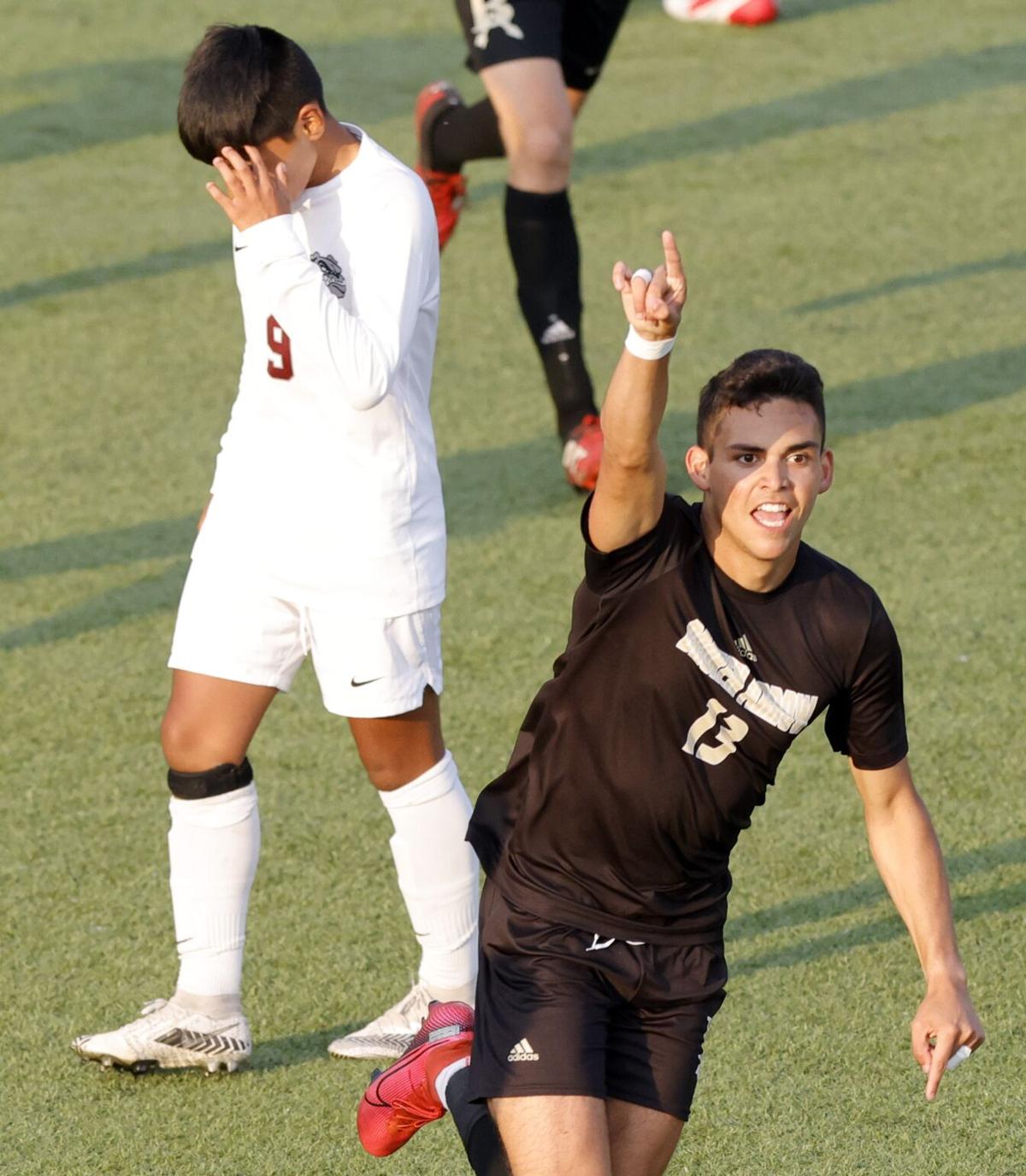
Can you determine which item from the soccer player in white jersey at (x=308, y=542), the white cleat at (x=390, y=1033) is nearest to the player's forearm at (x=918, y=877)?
the soccer player in white jersey at (x=308, y=542)

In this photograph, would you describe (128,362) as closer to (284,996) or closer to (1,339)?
(1,339)

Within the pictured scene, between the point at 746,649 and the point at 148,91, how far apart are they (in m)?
8.16

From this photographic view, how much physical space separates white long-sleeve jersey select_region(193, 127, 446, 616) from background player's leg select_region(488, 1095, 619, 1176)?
957 millimetres

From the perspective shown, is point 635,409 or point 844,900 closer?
point 635,409

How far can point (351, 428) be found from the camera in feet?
11.0

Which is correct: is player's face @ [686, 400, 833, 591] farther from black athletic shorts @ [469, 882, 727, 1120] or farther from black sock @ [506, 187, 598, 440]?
black sock @ [506, 187, 598, 440]

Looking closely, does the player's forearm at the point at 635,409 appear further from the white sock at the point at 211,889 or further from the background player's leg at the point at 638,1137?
the white sock at the point at 211,889

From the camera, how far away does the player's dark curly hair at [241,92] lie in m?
3.16

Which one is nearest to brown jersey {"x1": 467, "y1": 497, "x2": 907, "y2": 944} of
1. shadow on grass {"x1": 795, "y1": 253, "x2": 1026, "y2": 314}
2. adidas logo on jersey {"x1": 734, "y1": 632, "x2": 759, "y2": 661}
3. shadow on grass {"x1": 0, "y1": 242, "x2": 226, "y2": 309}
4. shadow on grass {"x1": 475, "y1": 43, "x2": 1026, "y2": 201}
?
adidas logo on jersey {"x1": 734, "y1": 632, "x2": 759, "y2": 661}

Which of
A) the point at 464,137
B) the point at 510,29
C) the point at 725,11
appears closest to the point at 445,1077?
the point at 510,29

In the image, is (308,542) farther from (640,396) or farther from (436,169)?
(436,169)

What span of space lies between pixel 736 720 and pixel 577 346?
3186mm

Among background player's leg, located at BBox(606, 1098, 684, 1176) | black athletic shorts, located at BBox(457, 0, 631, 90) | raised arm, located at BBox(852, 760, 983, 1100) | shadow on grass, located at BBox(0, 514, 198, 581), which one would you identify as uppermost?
black athletic shorts, located at BBox(457, 0, 631, 90)

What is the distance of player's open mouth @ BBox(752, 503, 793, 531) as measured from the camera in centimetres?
272
